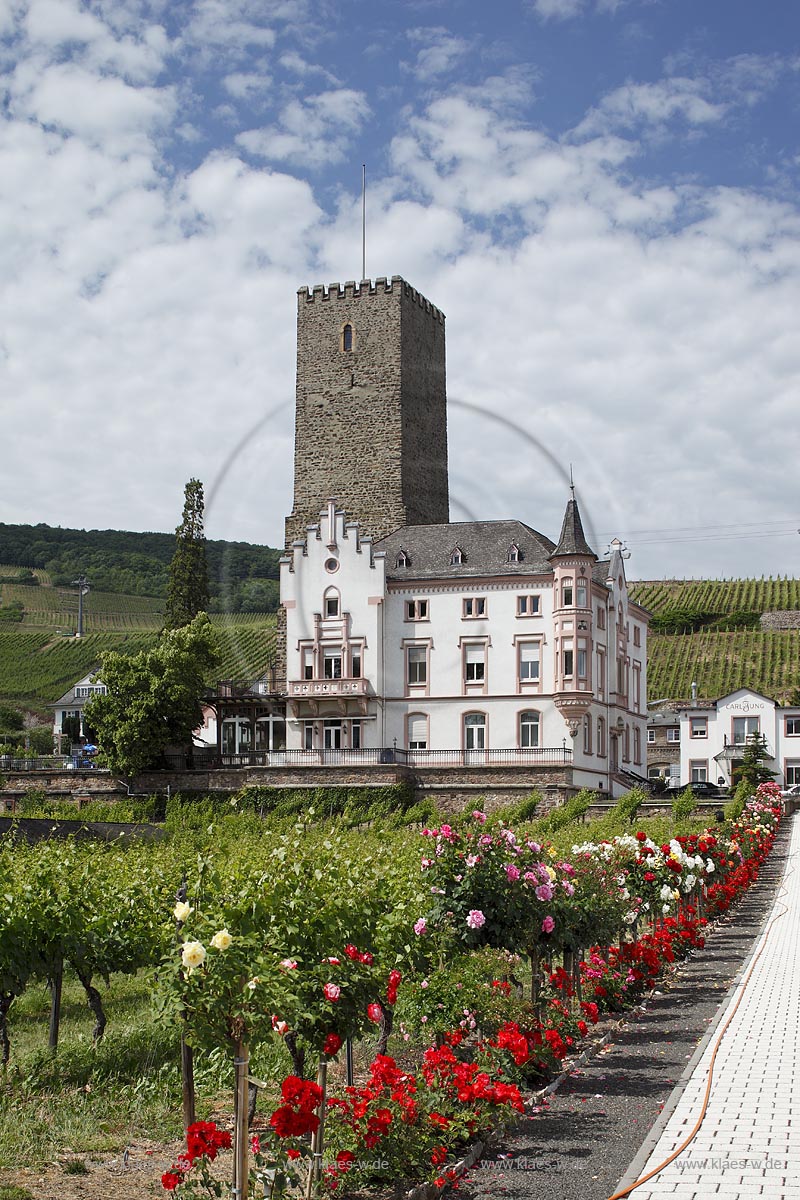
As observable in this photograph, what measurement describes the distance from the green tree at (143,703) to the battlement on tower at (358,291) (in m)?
21.2

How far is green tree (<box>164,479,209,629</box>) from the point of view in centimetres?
8131

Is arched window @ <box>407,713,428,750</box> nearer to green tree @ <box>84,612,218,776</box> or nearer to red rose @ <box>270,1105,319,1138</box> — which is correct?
green tree @ <box>84,612,218,776</box>

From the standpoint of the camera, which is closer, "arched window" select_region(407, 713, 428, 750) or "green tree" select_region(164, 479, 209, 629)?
"arched window" select_region(407, 713, 428, 750)

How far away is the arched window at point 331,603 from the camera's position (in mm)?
66812

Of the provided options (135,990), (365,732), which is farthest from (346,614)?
(135,990)

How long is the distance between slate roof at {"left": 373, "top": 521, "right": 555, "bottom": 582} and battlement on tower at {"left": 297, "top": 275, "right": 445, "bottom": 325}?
556 inches

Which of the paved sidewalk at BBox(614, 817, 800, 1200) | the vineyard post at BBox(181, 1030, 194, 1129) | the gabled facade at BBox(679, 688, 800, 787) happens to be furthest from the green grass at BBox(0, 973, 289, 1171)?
the gabled facade at BBox(679, 688, 800, 787)

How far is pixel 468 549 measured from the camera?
2616 inches

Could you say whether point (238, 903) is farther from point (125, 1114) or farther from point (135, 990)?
point (135, 990)

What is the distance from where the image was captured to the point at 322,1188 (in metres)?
10.3

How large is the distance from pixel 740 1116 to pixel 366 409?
208 feet

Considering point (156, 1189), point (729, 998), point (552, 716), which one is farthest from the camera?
point (552, 716)

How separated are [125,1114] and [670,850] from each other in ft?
38.3

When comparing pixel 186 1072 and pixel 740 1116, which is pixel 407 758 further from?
pixel 186 1072
